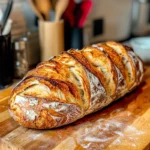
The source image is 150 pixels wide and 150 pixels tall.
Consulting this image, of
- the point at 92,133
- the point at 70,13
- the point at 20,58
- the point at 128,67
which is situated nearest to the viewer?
the point at 92,133

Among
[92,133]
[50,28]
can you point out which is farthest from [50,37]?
[92,133]

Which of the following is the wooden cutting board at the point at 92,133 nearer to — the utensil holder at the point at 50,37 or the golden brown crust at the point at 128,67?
the golden brown crust at the point at 128,67

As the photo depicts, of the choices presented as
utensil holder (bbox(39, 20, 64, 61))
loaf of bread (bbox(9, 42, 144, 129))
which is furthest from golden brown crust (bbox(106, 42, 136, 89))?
utensil holder (bbox(39, 20, 64, 61))

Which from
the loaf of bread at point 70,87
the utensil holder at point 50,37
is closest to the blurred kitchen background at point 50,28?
the utensil holder at point 50,37

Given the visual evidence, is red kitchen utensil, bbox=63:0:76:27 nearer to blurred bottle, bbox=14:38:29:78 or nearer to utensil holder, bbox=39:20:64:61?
utensil holder, bbox=39:20:64:61

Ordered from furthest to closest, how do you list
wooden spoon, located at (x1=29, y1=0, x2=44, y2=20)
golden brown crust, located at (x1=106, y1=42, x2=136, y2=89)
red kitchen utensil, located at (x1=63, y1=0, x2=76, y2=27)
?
1. red kitchen utensil, located at (x1=63, y1=0, x2=76, y2=27)
2. wooden spoon, located at (x1=29, y1=0, x2=44, y2=20)
3. golden brown crust, located at (x1=106, y1=42, x2=136, y2=89)

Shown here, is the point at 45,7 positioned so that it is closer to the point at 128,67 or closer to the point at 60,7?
the point at 60,7
